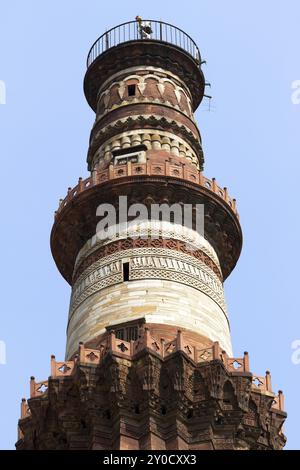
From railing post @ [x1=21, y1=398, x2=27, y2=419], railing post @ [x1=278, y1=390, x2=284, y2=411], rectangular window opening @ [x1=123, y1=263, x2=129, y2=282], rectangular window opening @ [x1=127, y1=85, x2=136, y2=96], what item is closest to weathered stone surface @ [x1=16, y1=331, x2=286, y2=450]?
railing post @ [x1=21, y1=398, x2=27, y2=419]

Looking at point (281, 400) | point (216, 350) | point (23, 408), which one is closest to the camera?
point (216, 350)

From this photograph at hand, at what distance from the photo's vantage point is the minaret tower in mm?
22000

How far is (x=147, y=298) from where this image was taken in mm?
23828

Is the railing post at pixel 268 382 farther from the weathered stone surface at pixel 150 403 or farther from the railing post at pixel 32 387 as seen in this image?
the railing post at pixel 32 387

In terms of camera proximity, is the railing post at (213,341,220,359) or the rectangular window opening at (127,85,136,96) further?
the rectangular window opening at (127,85,136,96)

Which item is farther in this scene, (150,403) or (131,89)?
(131,89)

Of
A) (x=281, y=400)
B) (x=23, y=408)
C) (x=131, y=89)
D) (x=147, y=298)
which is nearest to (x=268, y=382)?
(x=281, y=400)

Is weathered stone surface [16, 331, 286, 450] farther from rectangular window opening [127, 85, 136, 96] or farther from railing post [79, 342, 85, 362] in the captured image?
rectangular window opening [127, 85, 136, 96]

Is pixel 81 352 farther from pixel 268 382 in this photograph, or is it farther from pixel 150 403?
pixel 268 382

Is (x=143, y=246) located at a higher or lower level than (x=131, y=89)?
lower

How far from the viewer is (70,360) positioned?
2394 centimetres

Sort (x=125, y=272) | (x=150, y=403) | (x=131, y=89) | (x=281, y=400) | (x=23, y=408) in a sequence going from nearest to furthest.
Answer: (x=150, y=403) < (x=23, y=408) < (x=281, y=400) < (x=125, y=272) < (x=131, y=89)
